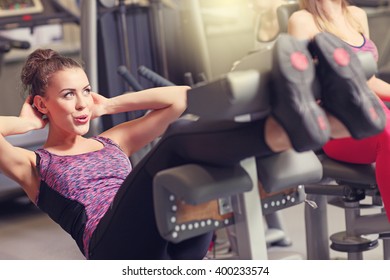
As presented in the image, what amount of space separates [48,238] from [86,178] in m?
1.35

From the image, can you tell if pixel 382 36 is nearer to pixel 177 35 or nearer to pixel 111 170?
pixel 177 35

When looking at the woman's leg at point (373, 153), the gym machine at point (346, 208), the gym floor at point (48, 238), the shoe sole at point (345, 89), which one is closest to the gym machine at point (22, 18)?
the gym floor at point (48, 238)

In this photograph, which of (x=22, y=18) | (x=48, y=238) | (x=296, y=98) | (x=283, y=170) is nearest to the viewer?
(x=296, y=98)

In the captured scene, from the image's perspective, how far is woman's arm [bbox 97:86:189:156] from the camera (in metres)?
1.57

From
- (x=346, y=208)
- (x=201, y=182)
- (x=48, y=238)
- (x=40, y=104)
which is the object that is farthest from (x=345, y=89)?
(x=48, y=238)

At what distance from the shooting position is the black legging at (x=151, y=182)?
109cm

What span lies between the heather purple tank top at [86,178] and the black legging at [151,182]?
78 millimetres

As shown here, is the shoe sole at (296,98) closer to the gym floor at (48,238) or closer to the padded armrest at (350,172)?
the padded armrest at (350,172)

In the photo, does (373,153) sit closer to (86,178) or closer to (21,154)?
(86,178)

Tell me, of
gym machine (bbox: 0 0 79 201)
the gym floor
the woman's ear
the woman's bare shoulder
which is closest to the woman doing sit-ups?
the woman's ear

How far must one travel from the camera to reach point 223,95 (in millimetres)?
1017

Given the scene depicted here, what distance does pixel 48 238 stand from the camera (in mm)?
2793

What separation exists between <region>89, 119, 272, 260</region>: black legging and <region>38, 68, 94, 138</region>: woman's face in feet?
0.76

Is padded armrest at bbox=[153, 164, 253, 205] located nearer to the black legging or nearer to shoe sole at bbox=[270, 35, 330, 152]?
the black legging
